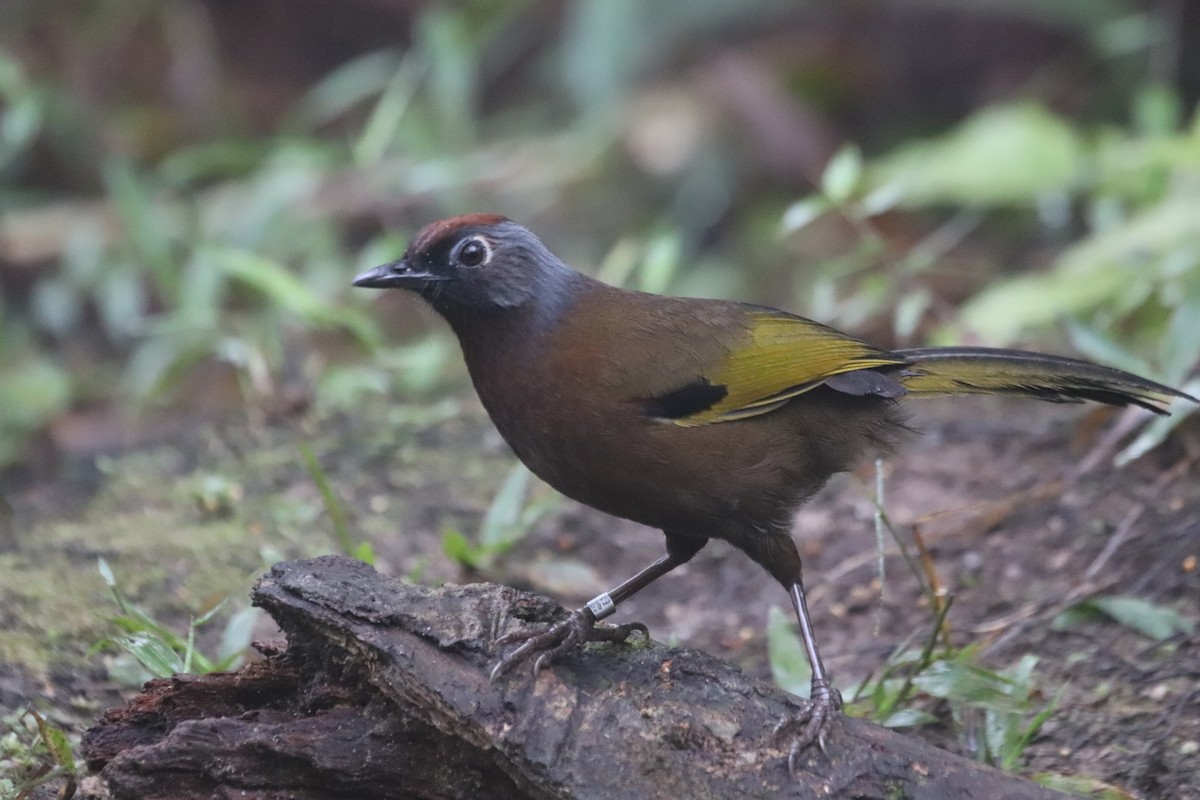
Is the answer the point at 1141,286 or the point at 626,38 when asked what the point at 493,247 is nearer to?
the point at 1141,286

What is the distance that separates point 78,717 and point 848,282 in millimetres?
5522

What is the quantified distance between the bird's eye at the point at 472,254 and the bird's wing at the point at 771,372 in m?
0.67

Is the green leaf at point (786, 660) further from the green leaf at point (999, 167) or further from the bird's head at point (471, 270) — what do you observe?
the green leaf at point (999, 167)

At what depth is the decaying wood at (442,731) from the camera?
8.37ft

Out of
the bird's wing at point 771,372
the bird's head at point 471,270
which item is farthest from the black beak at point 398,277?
the bird's wing at point 771,372

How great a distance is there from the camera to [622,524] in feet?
17.4

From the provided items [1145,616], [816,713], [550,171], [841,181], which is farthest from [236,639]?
[550,171]

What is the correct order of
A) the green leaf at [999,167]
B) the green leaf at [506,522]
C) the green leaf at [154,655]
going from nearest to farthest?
the green leaf at [154,655]
the green leaf at [506,522]
the green leaf at [999,167]

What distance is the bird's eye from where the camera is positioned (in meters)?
3.64

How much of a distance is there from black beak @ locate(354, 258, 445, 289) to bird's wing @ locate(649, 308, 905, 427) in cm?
77

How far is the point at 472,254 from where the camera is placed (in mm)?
3645

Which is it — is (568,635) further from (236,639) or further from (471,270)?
(471,270)

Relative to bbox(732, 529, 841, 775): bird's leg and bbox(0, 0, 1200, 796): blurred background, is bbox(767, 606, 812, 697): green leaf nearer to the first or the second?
bbox(0, 0, 1200, 796): blurred background

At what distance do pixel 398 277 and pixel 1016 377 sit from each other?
175cm
